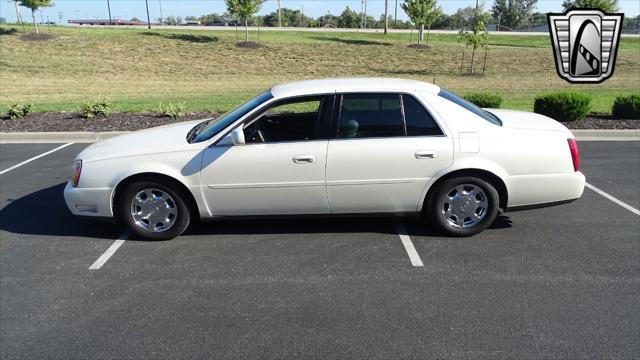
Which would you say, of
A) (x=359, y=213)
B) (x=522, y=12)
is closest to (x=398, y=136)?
(x=359, y=213)

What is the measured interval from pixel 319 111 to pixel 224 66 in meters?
24.5

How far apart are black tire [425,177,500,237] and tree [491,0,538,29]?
80364 mm

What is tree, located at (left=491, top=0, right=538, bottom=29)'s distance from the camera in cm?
7681

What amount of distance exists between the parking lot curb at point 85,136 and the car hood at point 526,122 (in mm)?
4786

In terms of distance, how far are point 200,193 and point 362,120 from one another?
1.75 metres

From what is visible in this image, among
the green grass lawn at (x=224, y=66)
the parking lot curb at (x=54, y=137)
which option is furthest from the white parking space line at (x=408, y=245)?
the green grass lawn at (x=224, y=66)

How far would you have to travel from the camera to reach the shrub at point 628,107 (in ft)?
33.8

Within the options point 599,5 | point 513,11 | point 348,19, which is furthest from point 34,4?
point 513,11

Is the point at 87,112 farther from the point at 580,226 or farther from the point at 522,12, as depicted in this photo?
the point at 522,12

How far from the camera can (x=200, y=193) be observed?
4574 mm

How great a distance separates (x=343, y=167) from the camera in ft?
14.6

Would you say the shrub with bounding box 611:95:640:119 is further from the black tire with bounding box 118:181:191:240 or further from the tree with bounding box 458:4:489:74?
the tree with bounding box 458:4:489:74

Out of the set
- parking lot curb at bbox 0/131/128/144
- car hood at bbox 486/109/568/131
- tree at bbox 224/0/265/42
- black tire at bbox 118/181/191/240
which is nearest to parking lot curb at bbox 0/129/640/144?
parking lot curb at bbox 0/131/128/144

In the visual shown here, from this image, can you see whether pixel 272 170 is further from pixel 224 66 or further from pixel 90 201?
pixel 224 66
